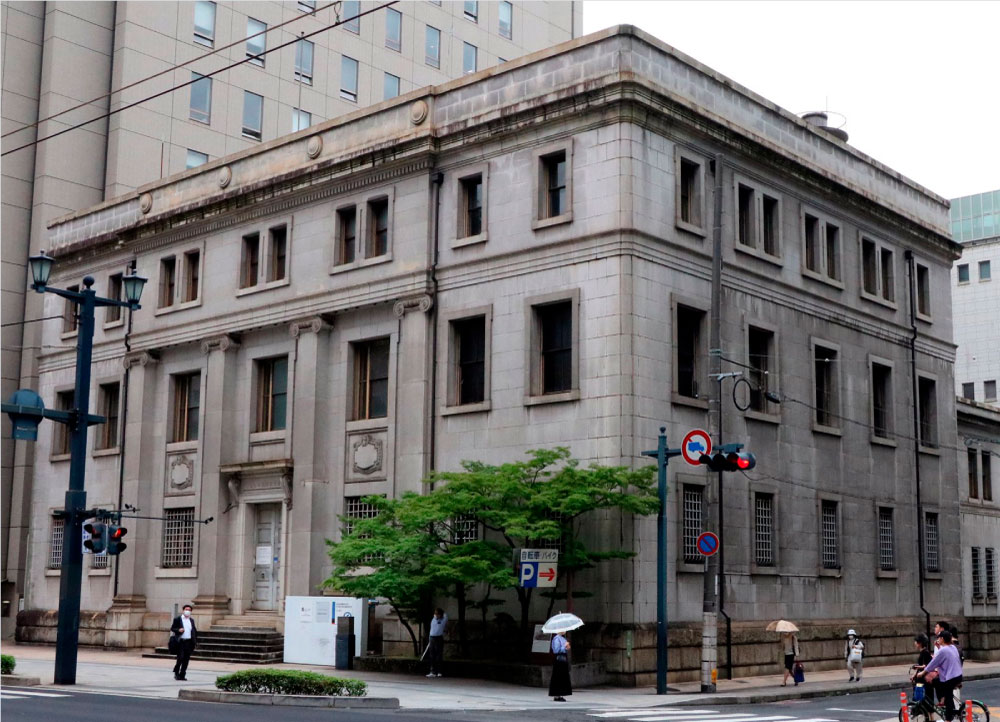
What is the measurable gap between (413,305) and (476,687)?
38.0 feet

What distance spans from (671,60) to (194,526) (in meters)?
21.0

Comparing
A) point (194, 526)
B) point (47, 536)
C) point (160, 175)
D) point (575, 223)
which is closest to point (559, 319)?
point (575, 223)

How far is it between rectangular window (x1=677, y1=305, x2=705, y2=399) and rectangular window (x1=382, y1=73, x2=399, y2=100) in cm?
3338

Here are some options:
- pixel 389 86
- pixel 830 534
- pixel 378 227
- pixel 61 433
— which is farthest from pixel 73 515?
pixel 389 86

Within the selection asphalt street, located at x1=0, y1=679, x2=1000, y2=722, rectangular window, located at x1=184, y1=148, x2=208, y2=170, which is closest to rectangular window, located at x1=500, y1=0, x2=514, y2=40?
rectangular window, located at x1=184, y1=148, x2=208, y2=170

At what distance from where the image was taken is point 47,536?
1914 inches

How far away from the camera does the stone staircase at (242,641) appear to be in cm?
3766

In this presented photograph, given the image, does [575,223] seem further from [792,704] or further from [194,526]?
[194,526]

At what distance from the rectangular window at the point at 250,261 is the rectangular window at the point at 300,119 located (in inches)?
770

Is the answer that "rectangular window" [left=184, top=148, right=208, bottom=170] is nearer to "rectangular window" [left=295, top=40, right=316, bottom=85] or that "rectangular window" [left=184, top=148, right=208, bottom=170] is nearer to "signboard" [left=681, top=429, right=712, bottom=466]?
"rectangular window" [left=295, top=40, right=316, bottom=85]

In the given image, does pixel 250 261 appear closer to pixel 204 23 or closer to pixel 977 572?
pixel 204 23

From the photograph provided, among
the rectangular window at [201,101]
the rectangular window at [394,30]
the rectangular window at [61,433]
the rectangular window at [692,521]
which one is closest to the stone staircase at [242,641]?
the rectangular window at [61,433]

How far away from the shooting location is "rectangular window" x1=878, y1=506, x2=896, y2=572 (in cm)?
4125

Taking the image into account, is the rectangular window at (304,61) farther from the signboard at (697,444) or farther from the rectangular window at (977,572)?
the signboard at (697,444)
